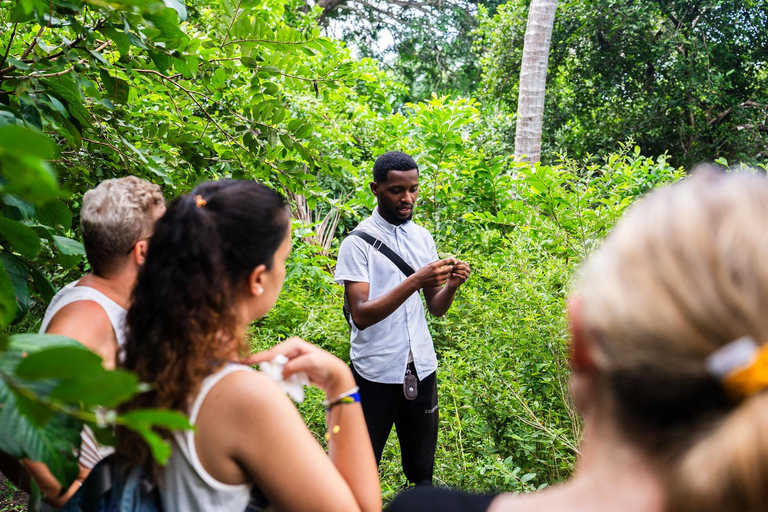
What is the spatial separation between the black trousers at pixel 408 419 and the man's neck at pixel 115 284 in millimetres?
1623

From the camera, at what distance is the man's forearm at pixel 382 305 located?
3.29m

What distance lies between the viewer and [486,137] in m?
8.22

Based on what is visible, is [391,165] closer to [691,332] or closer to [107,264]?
[107,264]

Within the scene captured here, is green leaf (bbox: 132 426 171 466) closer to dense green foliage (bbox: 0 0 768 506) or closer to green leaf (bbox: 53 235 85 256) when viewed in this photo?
dense green foliage (bbox: 0 0 768 506)

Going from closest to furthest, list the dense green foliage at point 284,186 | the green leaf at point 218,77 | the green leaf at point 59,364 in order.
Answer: the green leaf at point 59,364 < the dense green foliage at point 284,186 < the green leaf at point 218,77

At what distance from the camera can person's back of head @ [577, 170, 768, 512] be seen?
0.74 m

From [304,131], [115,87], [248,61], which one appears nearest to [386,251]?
[304,131]

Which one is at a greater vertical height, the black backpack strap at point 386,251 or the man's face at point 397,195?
the man's face at point 397,195

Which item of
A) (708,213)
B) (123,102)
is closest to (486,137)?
(123,102)

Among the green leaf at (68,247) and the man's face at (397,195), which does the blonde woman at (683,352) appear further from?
the man's face at (397,195)

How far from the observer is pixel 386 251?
353 centimetres

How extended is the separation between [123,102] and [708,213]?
8.12 ft

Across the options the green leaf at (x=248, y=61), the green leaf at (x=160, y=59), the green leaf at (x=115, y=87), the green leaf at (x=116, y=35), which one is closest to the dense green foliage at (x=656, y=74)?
the green leaf at (x=248, y=61)

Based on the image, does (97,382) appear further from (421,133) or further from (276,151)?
(421,133)
